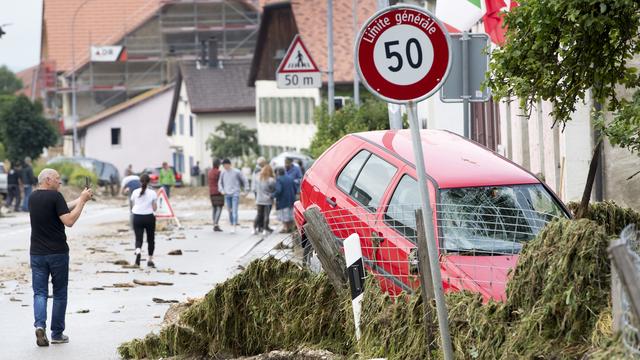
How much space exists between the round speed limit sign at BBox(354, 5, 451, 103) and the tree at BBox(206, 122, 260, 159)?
6906 cm

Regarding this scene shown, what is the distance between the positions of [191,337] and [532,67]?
11.2 ft

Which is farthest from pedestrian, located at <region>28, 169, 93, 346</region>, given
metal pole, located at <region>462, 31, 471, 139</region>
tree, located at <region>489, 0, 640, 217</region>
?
metal pole, located at <region>462, 31, 471, 139</region>

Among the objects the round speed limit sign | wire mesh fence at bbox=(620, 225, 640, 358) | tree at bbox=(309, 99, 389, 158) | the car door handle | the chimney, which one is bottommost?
wire mesh fence at bbox=(620, 225, 640, 358)

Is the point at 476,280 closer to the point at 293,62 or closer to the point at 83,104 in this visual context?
the point at 293,62

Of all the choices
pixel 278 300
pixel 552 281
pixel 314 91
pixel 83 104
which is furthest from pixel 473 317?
pixel 83 104

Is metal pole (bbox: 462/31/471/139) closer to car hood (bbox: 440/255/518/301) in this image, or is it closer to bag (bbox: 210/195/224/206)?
car hood (bbox: 440/255/518/301)

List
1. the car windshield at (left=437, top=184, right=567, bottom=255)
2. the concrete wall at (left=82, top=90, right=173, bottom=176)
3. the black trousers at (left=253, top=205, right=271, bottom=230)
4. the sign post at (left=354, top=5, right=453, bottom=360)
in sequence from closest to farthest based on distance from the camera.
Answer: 1. the sign post at (left=354, top=5, right=453, bottom=360)
2. the car windshield at (left=437, top=184, right=567, bottom=255)
3. the black trousers at (left=253, top=205, right=271, bottom=230)
4. the concrete wall at (left=82, top=90, right=173, bottom=176)

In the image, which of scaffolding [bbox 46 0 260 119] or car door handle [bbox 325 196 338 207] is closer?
car door handle [bbox 325 196 338 207]

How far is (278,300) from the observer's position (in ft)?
33.9

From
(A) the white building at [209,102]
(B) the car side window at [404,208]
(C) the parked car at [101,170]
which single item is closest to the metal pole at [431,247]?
(B) the car side window at [404,208]

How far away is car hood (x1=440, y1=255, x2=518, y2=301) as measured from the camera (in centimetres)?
917

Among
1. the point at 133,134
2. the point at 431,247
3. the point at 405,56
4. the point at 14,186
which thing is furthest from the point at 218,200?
the point at 133,134

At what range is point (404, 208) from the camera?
11.2m

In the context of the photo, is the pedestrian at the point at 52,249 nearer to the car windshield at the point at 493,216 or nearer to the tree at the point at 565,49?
the car windshield at the point at 493,216
